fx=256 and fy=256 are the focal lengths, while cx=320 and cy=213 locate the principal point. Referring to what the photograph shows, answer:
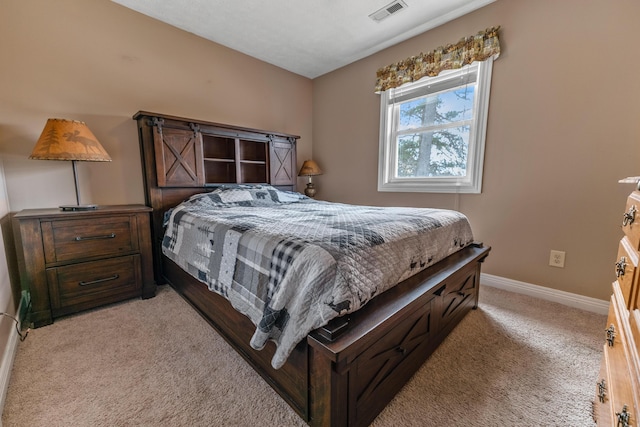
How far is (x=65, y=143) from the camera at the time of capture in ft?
5.80

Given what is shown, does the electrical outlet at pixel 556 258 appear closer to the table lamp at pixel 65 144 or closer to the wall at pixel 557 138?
the wall at pixel 557 138

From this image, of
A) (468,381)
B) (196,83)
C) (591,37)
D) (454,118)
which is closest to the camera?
(468,381)

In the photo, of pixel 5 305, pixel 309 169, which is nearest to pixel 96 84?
pixel 5 305

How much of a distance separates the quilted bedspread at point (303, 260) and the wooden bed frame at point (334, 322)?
0.26ft

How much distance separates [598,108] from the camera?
72.0 inches

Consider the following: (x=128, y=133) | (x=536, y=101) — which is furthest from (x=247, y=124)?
(x=536, y=101)

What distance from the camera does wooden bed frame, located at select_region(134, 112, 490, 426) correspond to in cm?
91

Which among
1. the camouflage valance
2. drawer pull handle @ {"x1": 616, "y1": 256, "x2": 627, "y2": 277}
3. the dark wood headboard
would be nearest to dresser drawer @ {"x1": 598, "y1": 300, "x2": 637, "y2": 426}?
drawer pull handle @ {"x1": 616, "y1": 256, "x2": 627, "y2": 277}

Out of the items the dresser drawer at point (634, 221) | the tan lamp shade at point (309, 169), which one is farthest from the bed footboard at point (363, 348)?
the tan lamp shade at point (309, 169)

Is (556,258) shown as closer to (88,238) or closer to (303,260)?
(303,260)

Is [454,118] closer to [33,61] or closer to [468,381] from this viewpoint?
[468,381]

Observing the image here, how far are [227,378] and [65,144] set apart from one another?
189 cm

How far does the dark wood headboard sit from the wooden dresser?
2.80 m

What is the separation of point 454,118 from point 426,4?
1.01 meters
